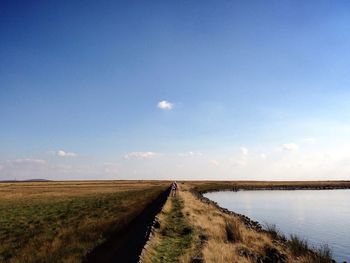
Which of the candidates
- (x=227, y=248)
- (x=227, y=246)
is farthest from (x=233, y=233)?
(x=227, y=248)

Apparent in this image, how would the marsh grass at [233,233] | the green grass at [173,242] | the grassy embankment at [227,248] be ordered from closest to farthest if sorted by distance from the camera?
the grassy embankment at [227,248] < the green grass at [173,242] < the marsh grass at [233,233]

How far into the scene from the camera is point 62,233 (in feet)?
66.4

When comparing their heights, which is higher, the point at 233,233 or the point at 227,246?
the point at 233,233

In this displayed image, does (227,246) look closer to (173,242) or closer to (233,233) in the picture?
(173,242)

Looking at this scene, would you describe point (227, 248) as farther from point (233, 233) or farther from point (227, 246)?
point (233, 233)

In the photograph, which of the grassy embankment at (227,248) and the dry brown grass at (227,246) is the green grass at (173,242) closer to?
the grassy embankment at (227,248)

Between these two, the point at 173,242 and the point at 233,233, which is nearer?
the point at 173,242

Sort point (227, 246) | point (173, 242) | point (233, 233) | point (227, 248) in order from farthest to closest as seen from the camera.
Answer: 1. point (233, 233)
2. point (173, 242)
3. point (227, 246)
4. point (227, 248)

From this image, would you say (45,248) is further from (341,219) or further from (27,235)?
(341,219)

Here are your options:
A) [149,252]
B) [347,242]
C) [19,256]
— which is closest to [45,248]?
[19,256]

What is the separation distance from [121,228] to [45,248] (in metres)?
6.16

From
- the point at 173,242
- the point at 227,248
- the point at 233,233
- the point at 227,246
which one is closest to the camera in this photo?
the point at 227,248

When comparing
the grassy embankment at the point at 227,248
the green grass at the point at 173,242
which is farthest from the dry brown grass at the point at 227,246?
the green grass at the point at 173,242

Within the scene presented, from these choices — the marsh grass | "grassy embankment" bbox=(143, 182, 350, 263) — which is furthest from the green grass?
the marsh grass
